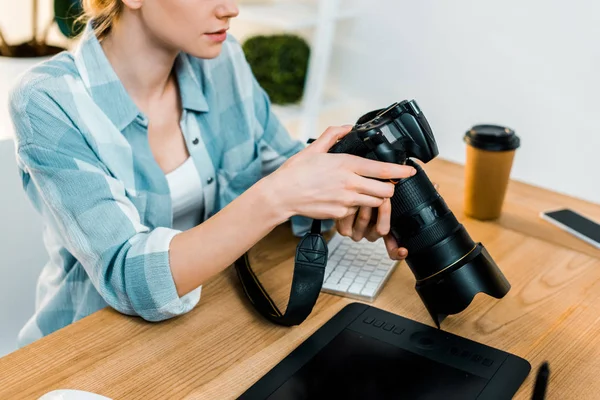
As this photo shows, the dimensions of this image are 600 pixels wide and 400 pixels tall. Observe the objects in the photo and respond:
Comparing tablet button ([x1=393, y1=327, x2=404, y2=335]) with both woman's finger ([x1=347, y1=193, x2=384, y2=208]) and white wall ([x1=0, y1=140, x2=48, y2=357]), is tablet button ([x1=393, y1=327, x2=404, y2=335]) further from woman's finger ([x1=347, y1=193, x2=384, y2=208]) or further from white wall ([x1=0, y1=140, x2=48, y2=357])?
white wall ([x1=0, y1=140, x2=48, y2=357])

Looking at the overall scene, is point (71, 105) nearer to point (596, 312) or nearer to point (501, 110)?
point (596, 312)

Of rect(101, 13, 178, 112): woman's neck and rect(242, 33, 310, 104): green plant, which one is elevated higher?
rect(101, 13, 178, 112): woman's neck

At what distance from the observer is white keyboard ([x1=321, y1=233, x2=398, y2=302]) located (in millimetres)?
970

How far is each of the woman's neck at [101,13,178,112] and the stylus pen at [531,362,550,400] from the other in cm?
71

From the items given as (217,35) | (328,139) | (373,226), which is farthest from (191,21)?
(373,226)

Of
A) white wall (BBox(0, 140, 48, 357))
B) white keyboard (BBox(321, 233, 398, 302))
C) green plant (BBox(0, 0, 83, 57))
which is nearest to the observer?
white keyboard (BBox(321, 233, 398, 302))

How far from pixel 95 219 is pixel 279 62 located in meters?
1.40

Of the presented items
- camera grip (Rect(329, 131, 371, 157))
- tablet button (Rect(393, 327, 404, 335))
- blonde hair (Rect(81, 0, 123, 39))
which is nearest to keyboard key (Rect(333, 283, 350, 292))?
tablet button (Rect(393, 327, 404, 335))

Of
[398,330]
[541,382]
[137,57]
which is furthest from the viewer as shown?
[137,57]

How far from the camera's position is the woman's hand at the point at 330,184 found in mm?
837

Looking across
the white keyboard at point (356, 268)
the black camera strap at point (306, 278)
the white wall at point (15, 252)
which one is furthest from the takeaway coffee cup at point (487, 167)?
the white wall at point (15, 252)

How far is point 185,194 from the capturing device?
3.79ft

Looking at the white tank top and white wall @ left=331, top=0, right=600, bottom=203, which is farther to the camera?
white wall @ left=331, top=0, right=600, bottom=203

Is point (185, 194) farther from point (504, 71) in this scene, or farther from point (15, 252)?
point (504, 71)
